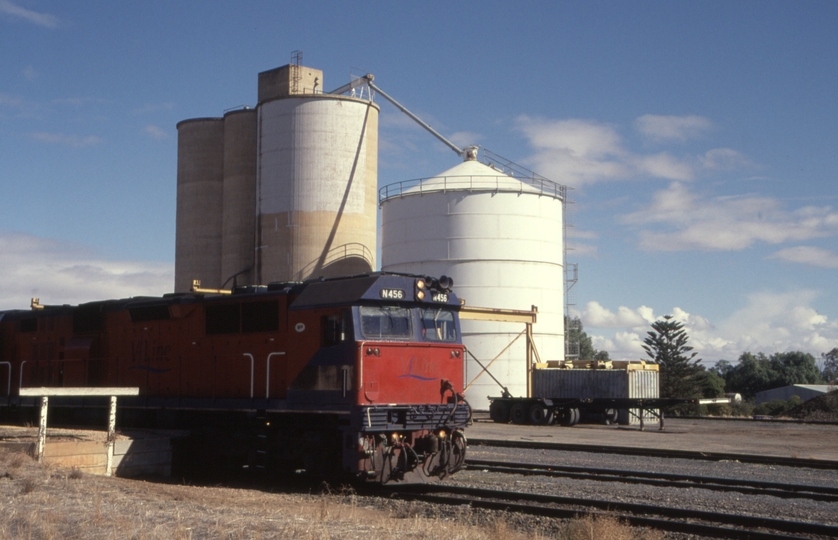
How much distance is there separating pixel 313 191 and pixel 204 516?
34872 millimetres

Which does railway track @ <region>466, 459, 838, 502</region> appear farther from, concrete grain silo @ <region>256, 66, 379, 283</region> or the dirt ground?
concrete grain silo @ <region>256, 66, 379, 283</region>

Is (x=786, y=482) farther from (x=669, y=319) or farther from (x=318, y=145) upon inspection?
(x=669, y=319)

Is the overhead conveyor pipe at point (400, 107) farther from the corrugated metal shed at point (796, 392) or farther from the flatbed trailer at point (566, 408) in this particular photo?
the corrugated metal shed at point (796, 392)

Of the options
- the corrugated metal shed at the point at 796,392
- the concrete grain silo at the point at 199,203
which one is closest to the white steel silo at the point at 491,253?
the concrete grain silo at the point at 199,203

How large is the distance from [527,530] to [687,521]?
2.35 m

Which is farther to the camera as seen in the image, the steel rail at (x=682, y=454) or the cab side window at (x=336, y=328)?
the steel rail at (x=682, y=454)

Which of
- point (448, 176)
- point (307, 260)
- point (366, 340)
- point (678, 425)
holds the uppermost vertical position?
point (448, 176)

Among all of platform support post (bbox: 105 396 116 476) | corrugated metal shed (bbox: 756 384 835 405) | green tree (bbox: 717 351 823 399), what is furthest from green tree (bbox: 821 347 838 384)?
platform support post (bbox: 105 396 116 476)

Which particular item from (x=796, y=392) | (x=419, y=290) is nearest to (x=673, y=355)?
(x=796, y=392)

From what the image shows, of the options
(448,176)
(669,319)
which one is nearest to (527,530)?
(448,176)

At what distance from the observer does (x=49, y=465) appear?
14141 millimetres

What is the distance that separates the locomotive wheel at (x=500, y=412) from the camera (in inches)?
1435

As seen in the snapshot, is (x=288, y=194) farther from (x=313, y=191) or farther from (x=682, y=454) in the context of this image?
(x=682, y=454)

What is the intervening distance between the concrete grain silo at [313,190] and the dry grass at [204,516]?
30.0 meters
